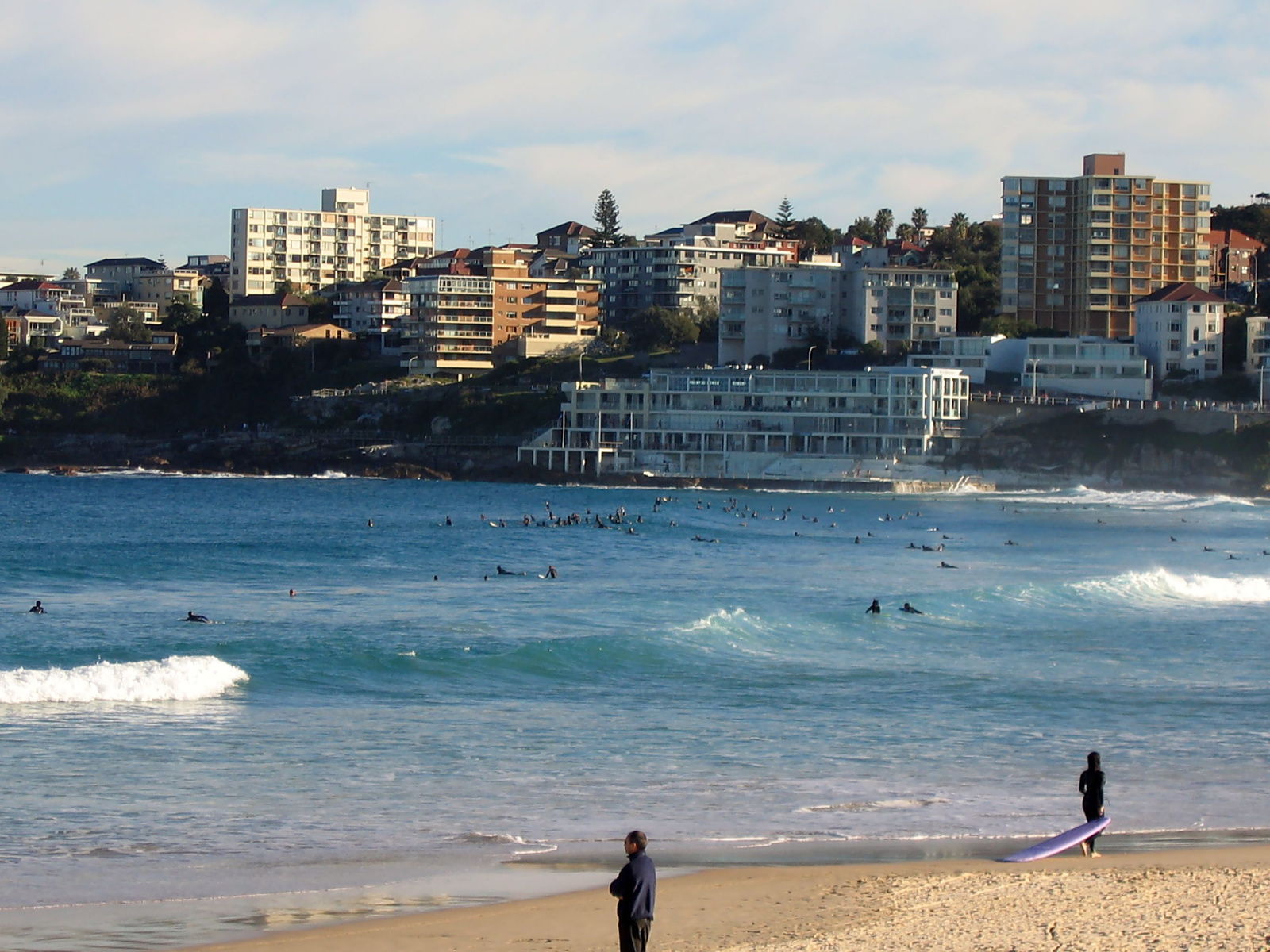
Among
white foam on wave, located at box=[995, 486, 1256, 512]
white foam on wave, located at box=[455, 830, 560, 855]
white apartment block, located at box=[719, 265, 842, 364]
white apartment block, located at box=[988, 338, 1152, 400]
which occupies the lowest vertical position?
white foam on wave, located at box=[995, 486, 1256, 512]

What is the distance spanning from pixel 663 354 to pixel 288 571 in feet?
248

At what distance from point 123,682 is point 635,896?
55.3 ft

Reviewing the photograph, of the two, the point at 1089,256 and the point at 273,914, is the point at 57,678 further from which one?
the point at 1089,256

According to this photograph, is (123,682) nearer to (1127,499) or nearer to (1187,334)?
(1127,499)

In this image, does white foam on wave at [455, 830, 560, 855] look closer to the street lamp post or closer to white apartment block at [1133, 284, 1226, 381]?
the street lamp post

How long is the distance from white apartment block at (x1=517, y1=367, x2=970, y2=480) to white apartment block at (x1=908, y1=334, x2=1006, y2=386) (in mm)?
4698

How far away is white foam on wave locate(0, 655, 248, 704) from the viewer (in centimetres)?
2480

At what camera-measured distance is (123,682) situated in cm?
2564

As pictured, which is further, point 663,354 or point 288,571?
point 663,354

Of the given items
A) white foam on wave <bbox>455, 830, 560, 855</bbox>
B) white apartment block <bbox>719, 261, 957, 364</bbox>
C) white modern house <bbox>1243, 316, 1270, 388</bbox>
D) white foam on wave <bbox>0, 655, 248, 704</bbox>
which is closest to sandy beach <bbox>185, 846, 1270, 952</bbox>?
white foam on wave <bbox>455, 830, 560, 855</bbox>

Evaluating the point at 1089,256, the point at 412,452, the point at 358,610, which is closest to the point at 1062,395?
the point at 1089,256

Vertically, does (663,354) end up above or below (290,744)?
above

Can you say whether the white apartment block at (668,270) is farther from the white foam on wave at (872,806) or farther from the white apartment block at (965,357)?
the white foam on wave at (872,806)

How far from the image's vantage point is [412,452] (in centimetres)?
11225
